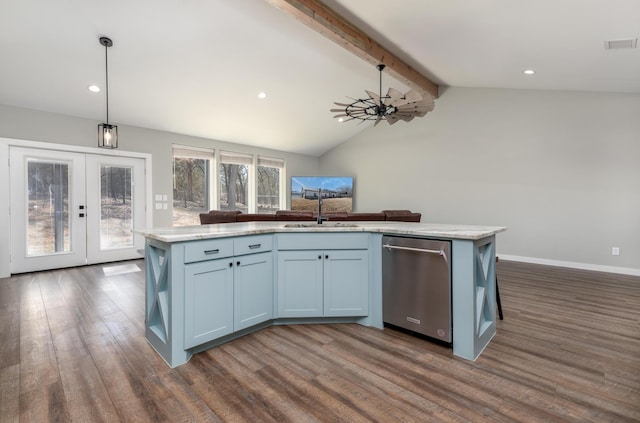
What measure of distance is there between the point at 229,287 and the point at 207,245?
38 centimetres

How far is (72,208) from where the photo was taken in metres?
5.05

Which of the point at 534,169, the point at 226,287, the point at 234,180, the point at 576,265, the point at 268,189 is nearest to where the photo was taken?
the point at 226,287

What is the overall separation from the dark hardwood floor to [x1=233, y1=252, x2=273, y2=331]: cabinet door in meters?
0.17

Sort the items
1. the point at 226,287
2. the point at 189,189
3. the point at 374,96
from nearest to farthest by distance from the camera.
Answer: the point at 226,287 → the point at 374,96 → the point at 189,189

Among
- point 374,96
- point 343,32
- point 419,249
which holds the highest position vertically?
point 343,32

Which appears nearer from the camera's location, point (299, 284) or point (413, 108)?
point (299, 284)

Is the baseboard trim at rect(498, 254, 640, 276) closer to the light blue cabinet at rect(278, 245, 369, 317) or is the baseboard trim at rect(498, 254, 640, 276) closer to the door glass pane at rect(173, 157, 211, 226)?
the light blue cabinet at rect(278, 245, 369, 317)

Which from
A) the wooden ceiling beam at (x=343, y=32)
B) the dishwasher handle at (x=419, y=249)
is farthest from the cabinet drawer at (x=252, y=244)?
the wooden ceiling beam at (x=343, y=32)

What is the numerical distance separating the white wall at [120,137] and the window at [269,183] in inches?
19.5

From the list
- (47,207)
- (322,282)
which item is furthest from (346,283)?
A: (47,207)

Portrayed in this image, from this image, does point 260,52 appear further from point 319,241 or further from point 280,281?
point 280,281

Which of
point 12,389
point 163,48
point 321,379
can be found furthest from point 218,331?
point 163,48

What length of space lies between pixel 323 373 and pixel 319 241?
103cm

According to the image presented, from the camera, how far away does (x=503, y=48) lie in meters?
3.78
